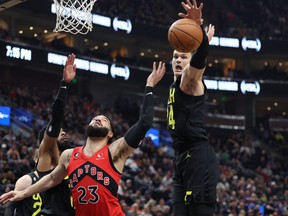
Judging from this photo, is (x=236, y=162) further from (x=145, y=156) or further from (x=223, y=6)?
(x=223, y=6)

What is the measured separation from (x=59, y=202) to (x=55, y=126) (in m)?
0.90

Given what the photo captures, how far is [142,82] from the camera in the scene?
34250mm

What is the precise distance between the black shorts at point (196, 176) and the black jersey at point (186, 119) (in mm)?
91

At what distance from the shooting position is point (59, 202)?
6703mm

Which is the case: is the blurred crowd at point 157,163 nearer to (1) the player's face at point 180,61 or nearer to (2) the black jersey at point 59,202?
(2) the black jersey at point 59,202

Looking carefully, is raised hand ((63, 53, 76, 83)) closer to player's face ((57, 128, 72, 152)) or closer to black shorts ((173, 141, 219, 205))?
player's face ((57, 128, 72, 152))

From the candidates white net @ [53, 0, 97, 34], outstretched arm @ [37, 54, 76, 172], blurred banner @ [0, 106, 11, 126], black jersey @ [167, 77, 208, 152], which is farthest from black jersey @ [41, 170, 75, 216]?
blurred banner @ [0, 106, 11, 126]

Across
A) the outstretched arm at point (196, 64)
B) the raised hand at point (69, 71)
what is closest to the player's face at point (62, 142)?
the raised hand at point (69, 71)

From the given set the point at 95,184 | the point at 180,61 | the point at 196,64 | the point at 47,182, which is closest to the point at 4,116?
the point at 47,182

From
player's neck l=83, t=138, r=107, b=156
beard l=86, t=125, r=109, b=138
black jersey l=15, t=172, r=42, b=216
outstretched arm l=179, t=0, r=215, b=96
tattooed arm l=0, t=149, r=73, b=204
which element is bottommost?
black jersey l=15, t=172, r=42, b=216

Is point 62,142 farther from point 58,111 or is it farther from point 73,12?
point 73,12

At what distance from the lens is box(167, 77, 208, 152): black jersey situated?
6031mm

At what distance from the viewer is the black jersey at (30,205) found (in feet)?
22.6

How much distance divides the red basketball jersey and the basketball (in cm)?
129
